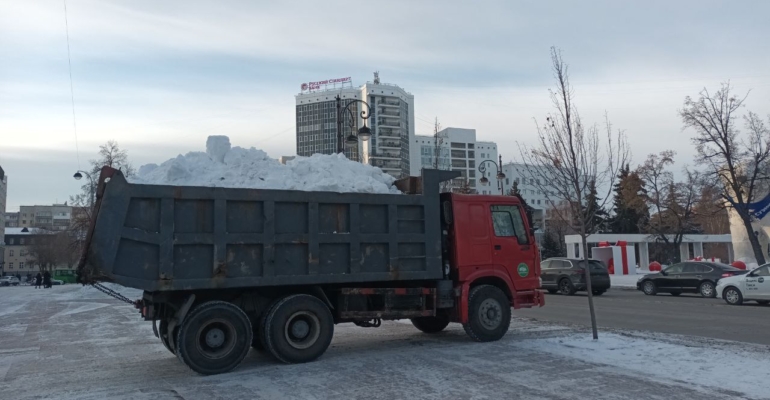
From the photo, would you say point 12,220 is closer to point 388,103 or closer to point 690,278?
point 388,103

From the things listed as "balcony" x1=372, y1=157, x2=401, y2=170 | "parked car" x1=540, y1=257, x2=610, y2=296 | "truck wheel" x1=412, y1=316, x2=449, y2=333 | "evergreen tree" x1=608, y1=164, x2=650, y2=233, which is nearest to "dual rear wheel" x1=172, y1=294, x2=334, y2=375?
"truck wheel" x1=412, y1=316, x2=449, y2=333

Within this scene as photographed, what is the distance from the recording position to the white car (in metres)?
18.0

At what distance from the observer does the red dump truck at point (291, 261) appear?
7586mm

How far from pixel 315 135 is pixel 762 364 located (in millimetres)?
86075

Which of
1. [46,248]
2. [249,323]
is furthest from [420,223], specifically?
[46,248]

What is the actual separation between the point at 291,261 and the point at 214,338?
4.98 feet

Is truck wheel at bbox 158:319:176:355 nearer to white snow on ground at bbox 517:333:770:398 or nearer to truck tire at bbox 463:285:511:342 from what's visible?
truck tire at bbox 463:285:511:342

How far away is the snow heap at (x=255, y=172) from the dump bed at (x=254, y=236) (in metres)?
0.37

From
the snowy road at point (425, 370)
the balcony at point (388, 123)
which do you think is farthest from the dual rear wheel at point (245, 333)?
the balcony at point (388, 123)

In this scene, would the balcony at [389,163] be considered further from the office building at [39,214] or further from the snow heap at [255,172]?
the office building at [39,214]

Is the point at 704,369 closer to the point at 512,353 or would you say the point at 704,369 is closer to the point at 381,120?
the point at 512,353

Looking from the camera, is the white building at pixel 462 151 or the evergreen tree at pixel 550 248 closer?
the evergreen tree at pixel 550 248

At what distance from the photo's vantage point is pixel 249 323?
8.27 meters

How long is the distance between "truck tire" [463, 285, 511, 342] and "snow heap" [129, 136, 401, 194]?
2.49 m
